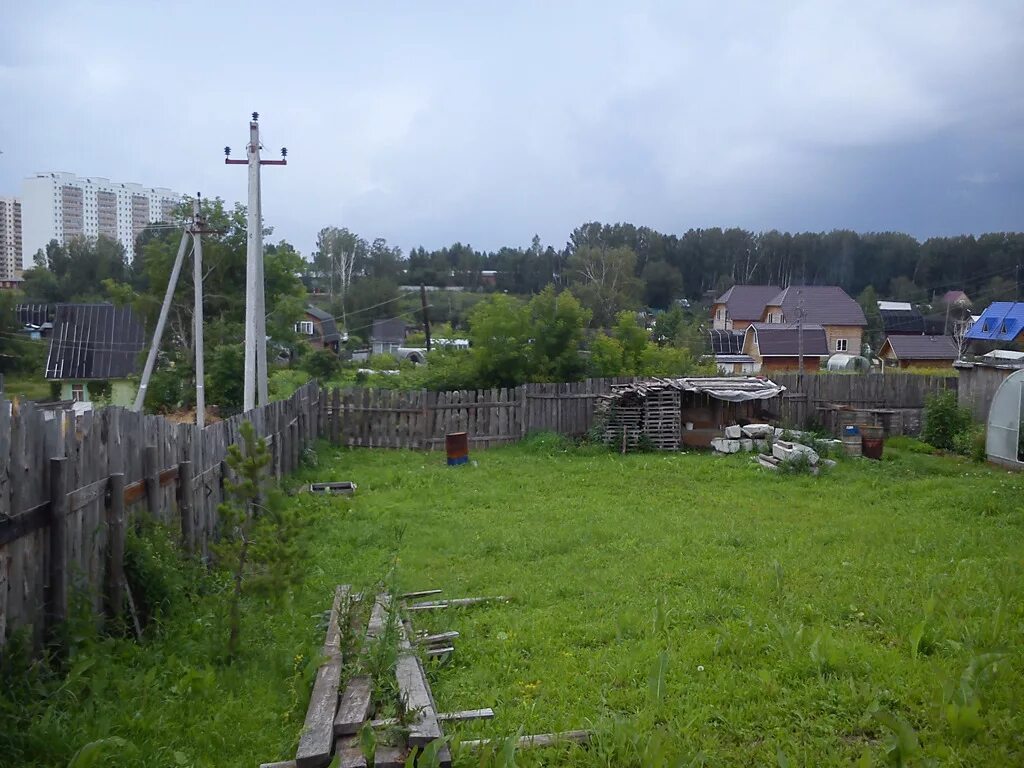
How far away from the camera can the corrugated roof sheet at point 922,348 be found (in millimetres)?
45469

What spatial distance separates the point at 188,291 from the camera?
30516 millimetres

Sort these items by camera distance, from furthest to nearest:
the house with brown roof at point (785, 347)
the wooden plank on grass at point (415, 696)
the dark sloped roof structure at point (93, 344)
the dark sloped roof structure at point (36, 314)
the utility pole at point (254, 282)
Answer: the house with brown roof at point (785, 347)
the dark sloped roof structure at point (36, 314)
the dark sloped roof structure at point (93, 344)
the utility pole at point (254, 282)
the wooden plank on grass at point (415, 696)

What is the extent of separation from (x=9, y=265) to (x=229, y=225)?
25657mm

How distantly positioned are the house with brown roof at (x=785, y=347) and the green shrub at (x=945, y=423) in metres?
28.9

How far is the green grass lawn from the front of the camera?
473 cm

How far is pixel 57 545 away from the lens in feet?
16.0

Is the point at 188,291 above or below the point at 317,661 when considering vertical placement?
above

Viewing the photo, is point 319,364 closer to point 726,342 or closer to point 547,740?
point 726,342

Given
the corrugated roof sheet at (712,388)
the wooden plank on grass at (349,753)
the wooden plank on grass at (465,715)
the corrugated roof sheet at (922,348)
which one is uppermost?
the corrugated roof sheet at (922,348)

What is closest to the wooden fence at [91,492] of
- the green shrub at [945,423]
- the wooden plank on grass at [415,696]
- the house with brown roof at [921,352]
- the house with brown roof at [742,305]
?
the wooden plank on grass at [415,696]

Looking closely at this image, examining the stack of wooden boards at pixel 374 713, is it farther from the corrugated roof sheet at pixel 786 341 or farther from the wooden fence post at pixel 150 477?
the corrugated roof sheet at pixel 786 341

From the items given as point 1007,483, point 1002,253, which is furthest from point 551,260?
point 1007,483

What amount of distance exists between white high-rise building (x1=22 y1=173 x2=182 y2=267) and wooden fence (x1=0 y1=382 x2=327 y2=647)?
103 ft

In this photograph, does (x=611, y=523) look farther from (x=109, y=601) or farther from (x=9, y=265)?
(x=9, y=265)
